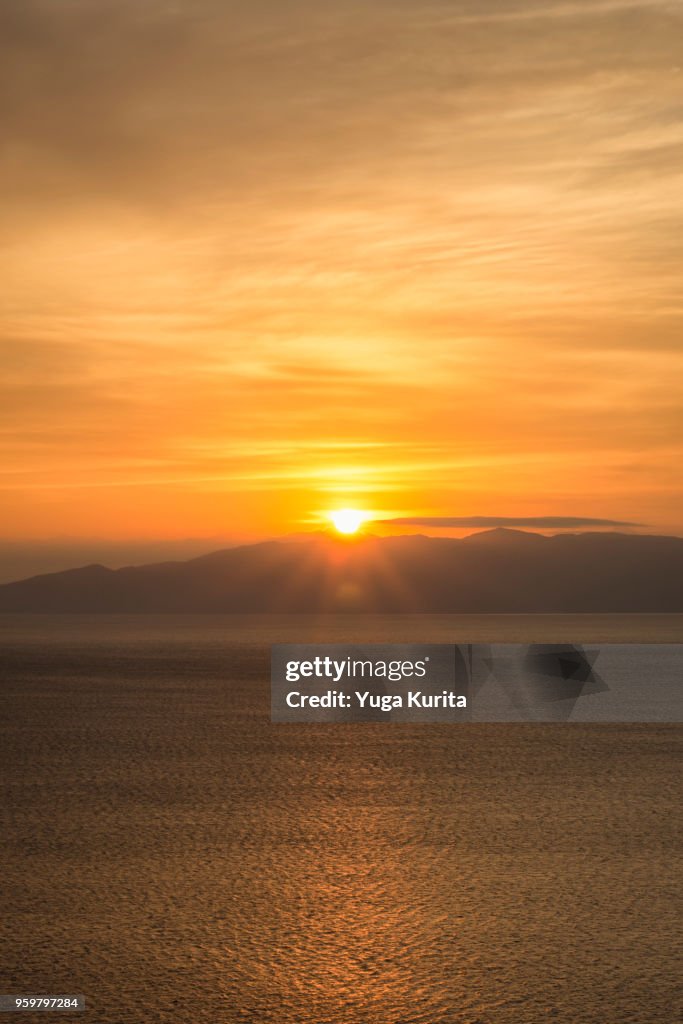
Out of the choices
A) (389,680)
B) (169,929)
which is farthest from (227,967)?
(389,680)

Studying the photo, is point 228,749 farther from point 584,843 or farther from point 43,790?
point 584,843

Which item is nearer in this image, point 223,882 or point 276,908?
point 276,908

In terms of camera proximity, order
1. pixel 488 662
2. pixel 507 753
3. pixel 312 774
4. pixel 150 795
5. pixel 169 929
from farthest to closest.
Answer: pixel 488 662 < pixel 507 753 < pixel 312 774 < pixel 150 795 < pixel 169 929

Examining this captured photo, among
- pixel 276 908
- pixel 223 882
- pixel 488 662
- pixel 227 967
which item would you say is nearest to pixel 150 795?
pixel 223 882

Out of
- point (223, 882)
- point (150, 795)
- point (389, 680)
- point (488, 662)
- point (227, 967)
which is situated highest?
point (488, 662)

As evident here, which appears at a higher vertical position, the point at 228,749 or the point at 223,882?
the point at 228,749

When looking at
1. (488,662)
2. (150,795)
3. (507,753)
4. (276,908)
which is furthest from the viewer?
(488,662)
